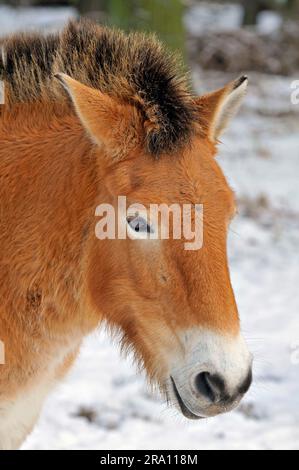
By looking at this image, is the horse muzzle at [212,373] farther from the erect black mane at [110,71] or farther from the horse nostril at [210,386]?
the erect black mane at [110,71]

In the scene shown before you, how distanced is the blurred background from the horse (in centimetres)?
65

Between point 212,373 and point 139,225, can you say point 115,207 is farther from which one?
point 212,373

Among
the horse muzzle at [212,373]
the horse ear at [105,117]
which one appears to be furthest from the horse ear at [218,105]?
the horse muzzle at [212,373]

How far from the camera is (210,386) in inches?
107

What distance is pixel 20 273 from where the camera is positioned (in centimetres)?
318

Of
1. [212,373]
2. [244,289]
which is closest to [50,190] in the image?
[212,373]

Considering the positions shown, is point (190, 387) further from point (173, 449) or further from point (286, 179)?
point (286, 179)

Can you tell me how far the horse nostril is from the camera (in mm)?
2674

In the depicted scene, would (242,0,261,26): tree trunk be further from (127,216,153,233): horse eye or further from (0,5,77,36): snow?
(127,216,153,233): horse eye

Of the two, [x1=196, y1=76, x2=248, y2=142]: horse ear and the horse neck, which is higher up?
[x1=196, y1=76, x2=248, y2=142]: horse ear

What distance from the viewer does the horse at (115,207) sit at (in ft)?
9.16

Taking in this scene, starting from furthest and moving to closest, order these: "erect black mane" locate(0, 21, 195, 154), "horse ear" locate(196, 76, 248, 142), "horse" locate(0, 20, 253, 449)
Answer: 1. "horse ear" locate(196, 76, 248, 142)
2. "erect black mane" locate(0, 21, 195, 154)
3. "horse" locate(0, 20, 253, 449)

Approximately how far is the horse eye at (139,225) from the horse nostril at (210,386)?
1.96ft

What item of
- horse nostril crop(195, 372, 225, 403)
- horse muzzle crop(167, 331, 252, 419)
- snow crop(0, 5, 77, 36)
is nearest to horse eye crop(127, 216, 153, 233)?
horse muzzle crop(167, 331, 252, 419)
